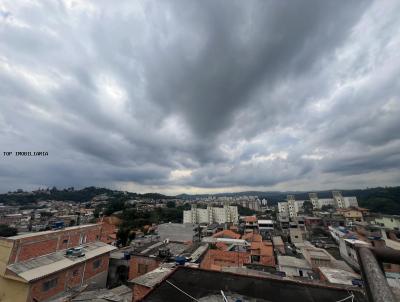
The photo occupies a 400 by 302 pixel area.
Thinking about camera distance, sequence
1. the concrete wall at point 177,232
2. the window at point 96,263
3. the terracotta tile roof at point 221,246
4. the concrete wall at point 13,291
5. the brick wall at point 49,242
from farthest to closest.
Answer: the concrete wall at point 177,232
the terracotta tile roof at point 221,246
the window at point 96,263
the brick wall at point 49,242
the concrete wall at point 13,291

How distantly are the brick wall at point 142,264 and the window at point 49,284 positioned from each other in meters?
6.70

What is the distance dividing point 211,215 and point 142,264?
216ft

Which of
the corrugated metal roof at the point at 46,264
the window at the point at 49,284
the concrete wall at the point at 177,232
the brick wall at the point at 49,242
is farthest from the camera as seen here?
the concrete wall at the point at 177,232

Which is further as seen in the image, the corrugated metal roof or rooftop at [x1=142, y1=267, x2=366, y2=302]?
the corrugated metal roof

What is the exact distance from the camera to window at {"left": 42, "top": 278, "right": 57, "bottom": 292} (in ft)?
50.5

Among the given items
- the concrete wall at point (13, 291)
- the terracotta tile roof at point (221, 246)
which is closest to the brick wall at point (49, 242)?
the concrete wall at point (13, 291)

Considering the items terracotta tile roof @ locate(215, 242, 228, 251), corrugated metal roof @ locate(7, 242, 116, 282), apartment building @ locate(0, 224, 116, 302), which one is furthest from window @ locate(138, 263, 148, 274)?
terracotta tile roof @ locate(215, 242, 228, 251)

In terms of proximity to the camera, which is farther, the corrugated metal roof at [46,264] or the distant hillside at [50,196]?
the distant hillside at [50,196]

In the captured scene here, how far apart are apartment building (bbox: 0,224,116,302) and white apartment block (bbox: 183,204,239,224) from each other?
195ft

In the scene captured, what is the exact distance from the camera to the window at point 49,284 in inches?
607

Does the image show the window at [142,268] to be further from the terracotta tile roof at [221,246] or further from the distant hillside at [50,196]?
the distant hillside at [50,196]

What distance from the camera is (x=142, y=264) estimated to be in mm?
19875

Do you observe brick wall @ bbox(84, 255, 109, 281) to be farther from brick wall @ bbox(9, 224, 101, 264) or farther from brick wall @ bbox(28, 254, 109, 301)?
brick wall @ bbox(9, 224, 101, 264)

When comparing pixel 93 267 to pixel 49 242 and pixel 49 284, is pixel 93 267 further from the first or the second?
pixel 49 242
